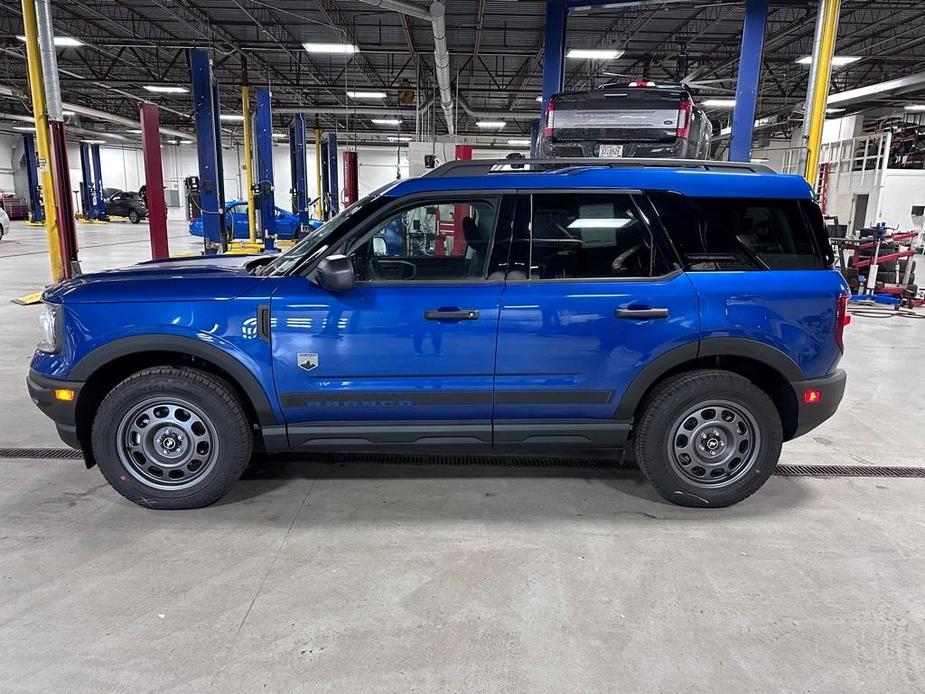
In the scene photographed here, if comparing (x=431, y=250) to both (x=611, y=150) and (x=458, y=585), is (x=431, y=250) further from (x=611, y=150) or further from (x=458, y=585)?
(x=611, y=150)

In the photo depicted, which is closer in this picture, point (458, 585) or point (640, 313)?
point (458, 585)

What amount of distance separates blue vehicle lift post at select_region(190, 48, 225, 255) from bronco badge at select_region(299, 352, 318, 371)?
10.0 meters

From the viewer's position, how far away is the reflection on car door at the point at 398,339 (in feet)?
9.82

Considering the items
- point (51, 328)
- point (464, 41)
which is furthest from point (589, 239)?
point (464, 41)

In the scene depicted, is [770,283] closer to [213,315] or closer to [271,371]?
[271,371]

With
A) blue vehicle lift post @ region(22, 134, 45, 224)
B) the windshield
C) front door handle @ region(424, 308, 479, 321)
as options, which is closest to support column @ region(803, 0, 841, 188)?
front door handle @ region(424, 308, 479, 321)

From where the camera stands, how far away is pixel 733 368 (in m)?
3.34

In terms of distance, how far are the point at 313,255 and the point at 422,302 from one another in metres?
0.61

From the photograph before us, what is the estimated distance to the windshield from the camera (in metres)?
3.09

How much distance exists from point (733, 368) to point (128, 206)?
36284mm

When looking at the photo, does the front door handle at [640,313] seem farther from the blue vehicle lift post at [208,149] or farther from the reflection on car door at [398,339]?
the blue vehicle lift post at [208,149]

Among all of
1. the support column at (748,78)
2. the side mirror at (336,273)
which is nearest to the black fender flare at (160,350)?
the side mirror at (336,273)

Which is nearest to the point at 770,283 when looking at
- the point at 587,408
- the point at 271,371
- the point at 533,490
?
the point at 587,408

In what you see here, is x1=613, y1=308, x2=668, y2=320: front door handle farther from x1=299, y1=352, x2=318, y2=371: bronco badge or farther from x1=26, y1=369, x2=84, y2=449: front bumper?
x1=26, y1=369, x2=84, y2=449: front bumper
